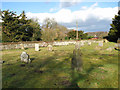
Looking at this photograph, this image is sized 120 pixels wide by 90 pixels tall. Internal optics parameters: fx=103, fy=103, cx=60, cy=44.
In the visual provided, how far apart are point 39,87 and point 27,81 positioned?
854mm

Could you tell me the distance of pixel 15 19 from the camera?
82.2ft

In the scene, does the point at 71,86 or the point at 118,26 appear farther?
the point at 118,26

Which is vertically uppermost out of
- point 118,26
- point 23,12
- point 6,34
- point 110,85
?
point 23,12

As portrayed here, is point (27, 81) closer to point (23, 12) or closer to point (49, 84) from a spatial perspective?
point (49, 84)

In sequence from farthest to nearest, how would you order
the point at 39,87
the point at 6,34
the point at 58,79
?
the point at 6,34, the point at 58,79, the point at 39,87

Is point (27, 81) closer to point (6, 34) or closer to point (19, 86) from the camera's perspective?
point (19, 86)

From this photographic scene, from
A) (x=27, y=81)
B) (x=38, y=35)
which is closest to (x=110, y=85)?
(x=27, y=81)

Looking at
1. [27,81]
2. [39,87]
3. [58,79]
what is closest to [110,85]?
[58,79]

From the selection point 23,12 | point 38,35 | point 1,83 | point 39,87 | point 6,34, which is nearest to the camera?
point 39,87

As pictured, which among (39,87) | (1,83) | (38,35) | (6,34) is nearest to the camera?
(39,87)

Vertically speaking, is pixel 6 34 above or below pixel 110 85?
above


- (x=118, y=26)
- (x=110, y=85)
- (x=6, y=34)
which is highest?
(x=118, y=26)

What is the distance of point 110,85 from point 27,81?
140 inches

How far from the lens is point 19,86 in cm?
414
